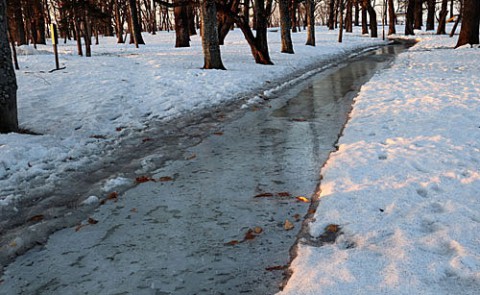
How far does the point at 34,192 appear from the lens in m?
4.18

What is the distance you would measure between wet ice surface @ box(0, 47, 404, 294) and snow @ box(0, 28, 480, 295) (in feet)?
0.90

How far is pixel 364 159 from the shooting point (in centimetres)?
456

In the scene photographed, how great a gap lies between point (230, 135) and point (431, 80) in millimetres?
6799

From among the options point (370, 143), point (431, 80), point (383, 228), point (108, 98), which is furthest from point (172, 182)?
point (431, 80)

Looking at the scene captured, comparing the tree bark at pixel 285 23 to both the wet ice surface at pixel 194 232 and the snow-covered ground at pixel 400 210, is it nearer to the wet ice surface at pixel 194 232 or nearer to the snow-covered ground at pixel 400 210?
the snow-covered ground at pixel 400 210

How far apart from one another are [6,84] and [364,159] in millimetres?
5057

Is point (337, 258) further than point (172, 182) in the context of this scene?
No

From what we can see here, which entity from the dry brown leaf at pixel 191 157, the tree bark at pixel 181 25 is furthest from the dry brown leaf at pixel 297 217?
the tree bark at pixel 181 25

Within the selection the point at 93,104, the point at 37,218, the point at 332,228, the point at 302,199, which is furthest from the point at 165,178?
the point at 93,104

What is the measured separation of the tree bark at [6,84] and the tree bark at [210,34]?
23.1 ft

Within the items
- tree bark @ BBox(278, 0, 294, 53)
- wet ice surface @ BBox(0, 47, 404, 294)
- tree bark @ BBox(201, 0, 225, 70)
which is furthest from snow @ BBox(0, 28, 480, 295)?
tree bark @ BBox(278, 0, 294, 53)

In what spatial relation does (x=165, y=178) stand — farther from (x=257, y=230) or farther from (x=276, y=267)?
(x=276, y=267)

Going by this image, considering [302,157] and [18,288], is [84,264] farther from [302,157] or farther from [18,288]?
[302,157]

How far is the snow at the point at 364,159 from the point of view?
2.53 metres
